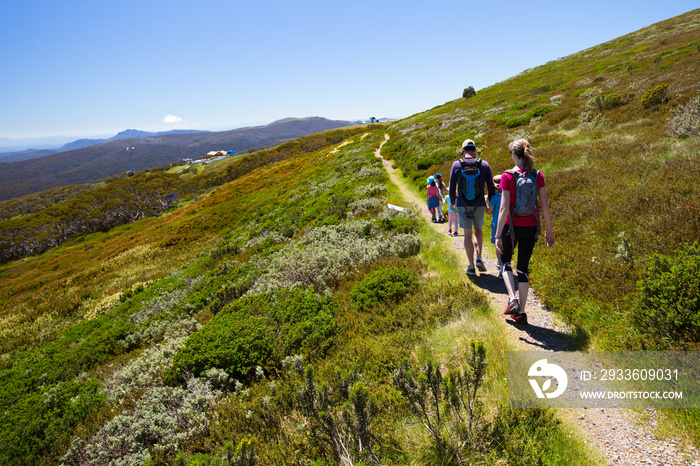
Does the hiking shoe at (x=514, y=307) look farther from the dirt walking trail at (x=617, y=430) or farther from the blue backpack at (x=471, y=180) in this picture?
the blue backpack at (x=471, y=180)

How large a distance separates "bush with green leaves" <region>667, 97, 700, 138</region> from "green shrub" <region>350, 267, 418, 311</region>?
Result: 37.4ft

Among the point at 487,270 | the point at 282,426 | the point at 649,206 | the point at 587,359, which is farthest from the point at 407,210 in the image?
the point at 282,426

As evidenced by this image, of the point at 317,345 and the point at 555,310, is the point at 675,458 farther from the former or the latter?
the point at 317,345

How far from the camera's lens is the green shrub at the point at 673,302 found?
3355 millimetres

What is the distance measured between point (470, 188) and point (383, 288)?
2.88 metres

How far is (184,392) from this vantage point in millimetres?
5078

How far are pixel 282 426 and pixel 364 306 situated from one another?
283 centimetres

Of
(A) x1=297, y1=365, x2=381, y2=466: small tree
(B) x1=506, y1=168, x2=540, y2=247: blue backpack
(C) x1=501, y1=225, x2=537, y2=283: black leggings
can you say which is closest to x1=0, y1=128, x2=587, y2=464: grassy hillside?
(A) x1=297, y1=365, x2=381, y2=466: small tree

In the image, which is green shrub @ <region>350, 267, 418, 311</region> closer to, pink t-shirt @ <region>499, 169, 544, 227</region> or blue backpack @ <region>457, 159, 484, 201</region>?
blue backpack @ <region>457, 159, 484, 201</region>

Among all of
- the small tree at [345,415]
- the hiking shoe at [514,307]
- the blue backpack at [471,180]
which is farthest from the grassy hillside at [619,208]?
the small tree at [345,415]

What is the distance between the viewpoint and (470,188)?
633cm

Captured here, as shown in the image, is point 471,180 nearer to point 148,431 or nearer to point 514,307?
point 514,307

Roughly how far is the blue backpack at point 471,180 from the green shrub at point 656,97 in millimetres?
15771

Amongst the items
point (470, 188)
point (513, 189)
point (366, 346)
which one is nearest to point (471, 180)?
point (470, 188)
